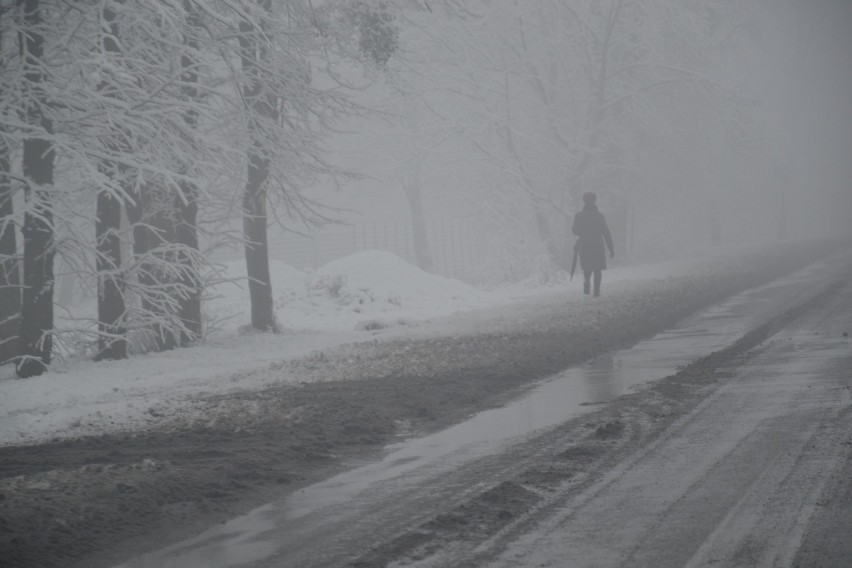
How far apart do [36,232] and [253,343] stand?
175 inches

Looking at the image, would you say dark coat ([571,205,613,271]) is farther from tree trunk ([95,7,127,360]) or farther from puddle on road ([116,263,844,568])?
tree trunk ([95,7,127,360])

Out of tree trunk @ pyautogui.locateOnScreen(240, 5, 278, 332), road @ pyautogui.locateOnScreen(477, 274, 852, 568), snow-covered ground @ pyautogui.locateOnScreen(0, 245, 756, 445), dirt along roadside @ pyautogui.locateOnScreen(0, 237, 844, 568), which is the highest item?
tree trunk @ pyautogui.locateOnScreen(240, 5, 278, 332)

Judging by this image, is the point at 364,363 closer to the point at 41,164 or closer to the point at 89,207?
the point at 41,164

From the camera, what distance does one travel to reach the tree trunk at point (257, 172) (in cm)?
1673

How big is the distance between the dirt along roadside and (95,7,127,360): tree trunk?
3.16 meters

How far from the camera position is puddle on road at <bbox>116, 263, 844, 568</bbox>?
5.73m

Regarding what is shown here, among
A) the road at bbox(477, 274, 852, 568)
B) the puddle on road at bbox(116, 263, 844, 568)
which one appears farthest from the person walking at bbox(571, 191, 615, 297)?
the road at bbox(477, 274, 852, 568)

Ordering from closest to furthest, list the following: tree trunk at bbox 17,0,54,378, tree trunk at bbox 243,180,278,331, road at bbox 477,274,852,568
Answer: road at bbox 477,274,852,568 < tree trunk at bbox 17,0,54,378 < tree trunk at bbox 243,180,278,331

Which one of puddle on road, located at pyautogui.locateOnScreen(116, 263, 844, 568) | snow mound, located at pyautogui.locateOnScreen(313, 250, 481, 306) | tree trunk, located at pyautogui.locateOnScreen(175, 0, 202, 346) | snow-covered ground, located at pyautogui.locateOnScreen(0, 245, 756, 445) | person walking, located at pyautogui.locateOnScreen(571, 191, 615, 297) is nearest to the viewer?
puddle on road, located at pyautogui.locateOnScreen(116, 263, 844, 568)

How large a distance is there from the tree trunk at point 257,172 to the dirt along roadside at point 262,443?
3.79 meters

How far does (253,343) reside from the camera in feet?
57.7

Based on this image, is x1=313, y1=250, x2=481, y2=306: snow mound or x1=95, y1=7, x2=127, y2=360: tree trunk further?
x1=313, y1=250, x2=481, y2=306: snow mound

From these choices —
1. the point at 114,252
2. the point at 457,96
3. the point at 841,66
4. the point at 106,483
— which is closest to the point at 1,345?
the point at 114,252

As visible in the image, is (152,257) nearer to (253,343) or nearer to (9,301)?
(253,343)
